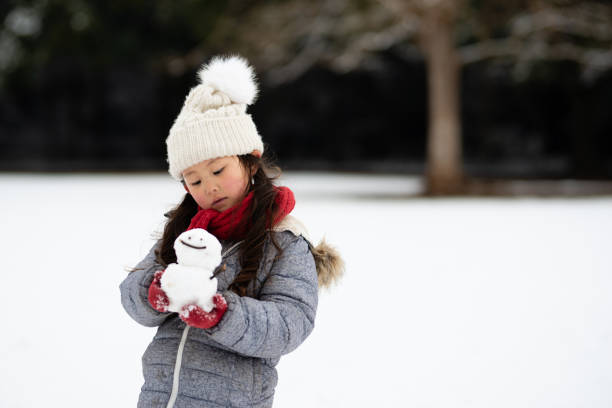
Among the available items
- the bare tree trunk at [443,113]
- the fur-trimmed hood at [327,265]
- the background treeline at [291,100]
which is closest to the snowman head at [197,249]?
the fur-trimmed hood at [327,265]

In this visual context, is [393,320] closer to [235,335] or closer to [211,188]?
[211,188]

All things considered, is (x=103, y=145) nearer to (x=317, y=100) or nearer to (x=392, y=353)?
(x=317, y=100)

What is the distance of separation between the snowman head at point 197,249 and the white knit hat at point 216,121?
0.30 meters

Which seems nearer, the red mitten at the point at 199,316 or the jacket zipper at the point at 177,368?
the red mitten at the point at 199,316

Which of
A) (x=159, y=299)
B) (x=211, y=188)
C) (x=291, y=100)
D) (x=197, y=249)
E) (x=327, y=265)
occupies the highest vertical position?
(x=291, y=100)

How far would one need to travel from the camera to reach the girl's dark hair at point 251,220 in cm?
156

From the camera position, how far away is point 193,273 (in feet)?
4.42

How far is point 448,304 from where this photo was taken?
383 cm

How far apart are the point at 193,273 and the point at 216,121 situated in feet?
1.54

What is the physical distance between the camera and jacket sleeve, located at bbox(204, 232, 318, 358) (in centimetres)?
140

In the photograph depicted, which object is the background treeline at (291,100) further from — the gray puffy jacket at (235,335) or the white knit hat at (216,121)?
the gray puffy jacket at (235,335)

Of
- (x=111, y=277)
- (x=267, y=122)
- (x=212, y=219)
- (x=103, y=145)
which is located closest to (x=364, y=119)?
(x=267, y=122)

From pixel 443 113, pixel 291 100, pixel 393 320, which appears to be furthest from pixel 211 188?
pixel 291 100

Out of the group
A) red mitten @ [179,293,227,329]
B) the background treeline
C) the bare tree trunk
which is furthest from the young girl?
the background treeline
